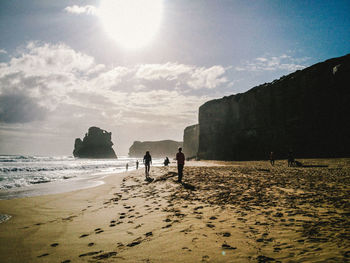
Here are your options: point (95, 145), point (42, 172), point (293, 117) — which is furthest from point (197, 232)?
point (95, 145)

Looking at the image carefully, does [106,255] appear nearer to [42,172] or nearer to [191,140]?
[42,172]

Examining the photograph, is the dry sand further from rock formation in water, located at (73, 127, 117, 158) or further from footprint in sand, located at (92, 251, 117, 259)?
rock formation in water, located at (73, 127, 117, 158)

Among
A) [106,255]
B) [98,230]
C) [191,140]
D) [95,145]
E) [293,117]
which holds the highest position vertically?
[293,117]

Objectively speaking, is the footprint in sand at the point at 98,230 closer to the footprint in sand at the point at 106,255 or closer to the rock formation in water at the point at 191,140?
the footprint in sand at the point at 106,255

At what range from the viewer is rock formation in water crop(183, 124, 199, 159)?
4224 inches

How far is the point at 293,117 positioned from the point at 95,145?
6605 inches

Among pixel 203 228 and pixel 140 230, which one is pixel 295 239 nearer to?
pixel 203 228

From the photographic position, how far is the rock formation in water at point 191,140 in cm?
10730

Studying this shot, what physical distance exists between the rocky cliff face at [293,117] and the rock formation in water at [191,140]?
46.4 m

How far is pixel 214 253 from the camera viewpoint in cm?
289

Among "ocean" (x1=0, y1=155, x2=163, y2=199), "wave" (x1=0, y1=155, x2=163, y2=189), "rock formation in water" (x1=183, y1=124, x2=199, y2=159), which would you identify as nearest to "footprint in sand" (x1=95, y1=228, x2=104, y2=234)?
"ocean" (x1=0, y1=155, x2=163, y2=199)

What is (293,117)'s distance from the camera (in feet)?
129

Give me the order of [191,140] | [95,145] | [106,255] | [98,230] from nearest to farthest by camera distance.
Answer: [106,255] < [98,230] < [191,140] < [95,145]

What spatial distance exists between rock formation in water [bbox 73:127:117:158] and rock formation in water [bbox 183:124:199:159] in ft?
303
